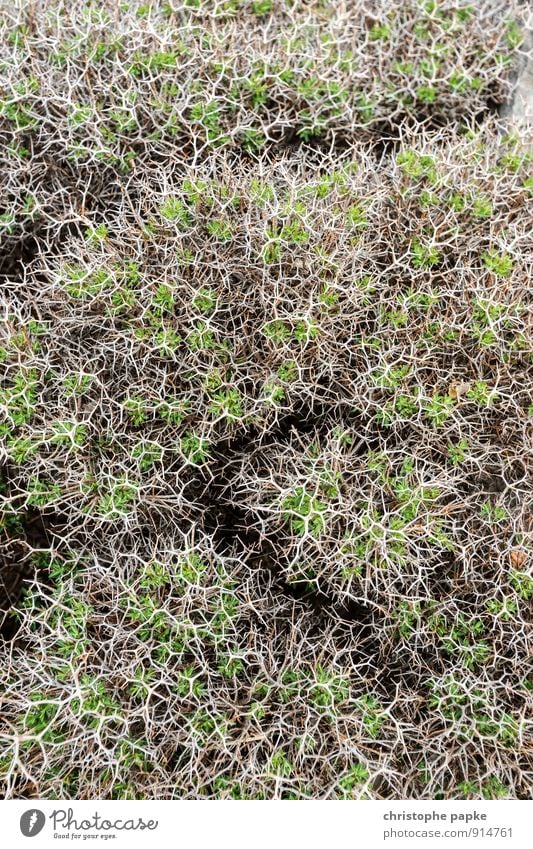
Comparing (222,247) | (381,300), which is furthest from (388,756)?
(222,247)

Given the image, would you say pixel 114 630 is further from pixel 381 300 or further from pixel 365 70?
pixel 365 70
